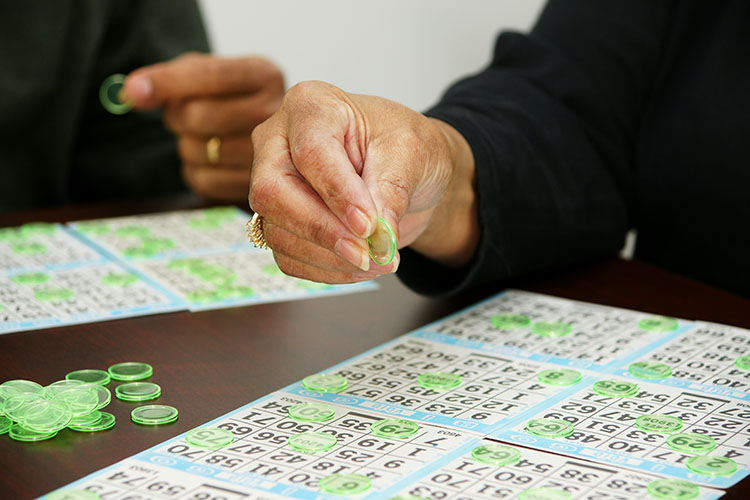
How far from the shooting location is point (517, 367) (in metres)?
0.68

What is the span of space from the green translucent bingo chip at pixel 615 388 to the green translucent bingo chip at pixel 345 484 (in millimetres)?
216

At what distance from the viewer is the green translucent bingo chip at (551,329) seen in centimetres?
75

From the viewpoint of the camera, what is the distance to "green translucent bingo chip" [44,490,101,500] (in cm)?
47

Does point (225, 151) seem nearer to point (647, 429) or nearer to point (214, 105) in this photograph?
point (214, 105)

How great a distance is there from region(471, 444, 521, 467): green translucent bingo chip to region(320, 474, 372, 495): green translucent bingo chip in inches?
2.9

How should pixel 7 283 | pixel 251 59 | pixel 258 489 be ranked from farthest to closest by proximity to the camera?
pixel 251 59 < pixel 7 283 < pixel 258 489

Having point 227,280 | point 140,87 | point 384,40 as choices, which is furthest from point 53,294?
point 384,40

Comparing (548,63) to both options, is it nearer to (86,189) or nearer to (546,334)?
(546,334)

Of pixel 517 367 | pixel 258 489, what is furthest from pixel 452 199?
pixel 258 489

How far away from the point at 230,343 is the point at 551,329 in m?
0.28

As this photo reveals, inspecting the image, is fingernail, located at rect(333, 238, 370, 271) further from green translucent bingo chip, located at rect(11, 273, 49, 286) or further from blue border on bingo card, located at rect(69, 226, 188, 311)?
green translucent bingo chip, located at rect(11, 273, 49, 286)

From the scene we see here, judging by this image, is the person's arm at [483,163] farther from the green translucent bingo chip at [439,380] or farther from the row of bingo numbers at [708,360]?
the row of bingo numbers at [708,360]

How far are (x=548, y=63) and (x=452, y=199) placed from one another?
32 centimetres

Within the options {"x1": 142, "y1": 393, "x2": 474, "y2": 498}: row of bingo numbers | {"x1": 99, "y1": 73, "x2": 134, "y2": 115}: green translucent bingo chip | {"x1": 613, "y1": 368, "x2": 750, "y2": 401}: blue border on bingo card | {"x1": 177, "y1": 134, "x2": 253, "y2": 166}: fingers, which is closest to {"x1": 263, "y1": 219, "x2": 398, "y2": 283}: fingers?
{"x1": 142, "y1": 393, "x2": 474, "y2": 498}: row of bingo numbers
